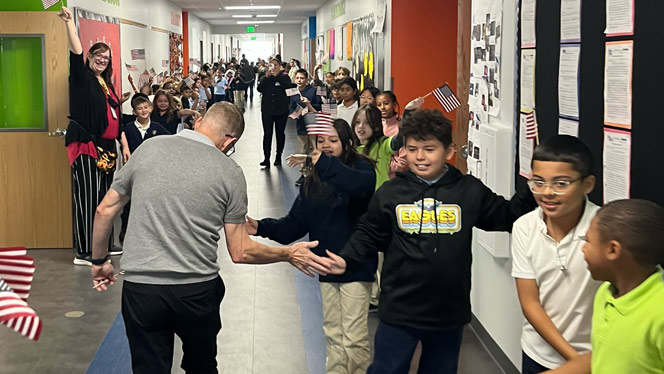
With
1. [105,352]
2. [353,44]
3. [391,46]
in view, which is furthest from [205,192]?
[353,44]

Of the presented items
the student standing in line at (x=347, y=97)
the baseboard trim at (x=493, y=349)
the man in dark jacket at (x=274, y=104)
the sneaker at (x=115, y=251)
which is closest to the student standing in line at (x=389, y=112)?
the baseboard trim at (x=493, y=349)

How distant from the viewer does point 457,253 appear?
3.28 m

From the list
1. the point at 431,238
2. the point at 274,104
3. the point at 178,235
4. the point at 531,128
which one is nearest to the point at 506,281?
the point at 531,128

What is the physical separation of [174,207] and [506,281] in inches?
83.4

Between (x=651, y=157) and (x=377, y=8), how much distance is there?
8.20m

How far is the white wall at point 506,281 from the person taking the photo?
464 cm

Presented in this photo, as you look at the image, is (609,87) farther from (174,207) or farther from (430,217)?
(174,207)

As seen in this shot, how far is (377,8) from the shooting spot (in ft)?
35.2

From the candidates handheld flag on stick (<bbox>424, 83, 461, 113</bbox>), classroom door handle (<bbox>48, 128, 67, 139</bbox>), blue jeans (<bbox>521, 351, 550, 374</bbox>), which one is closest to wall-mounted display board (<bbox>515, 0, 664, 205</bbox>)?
blue jeans (<bbox>521, 351, 550, 374</bbox>)

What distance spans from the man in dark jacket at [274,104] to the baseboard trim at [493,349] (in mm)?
8646

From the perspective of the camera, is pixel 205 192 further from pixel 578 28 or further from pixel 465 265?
pixel 578 28

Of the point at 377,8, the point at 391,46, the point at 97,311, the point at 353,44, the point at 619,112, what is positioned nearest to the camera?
→ the point at 619,112

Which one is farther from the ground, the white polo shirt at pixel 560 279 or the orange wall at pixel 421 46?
the orange wall at pixel 421 46

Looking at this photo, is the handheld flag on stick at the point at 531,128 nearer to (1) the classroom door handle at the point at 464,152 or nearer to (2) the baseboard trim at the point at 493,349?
(2) the baseboard trim at the point at 493,349
